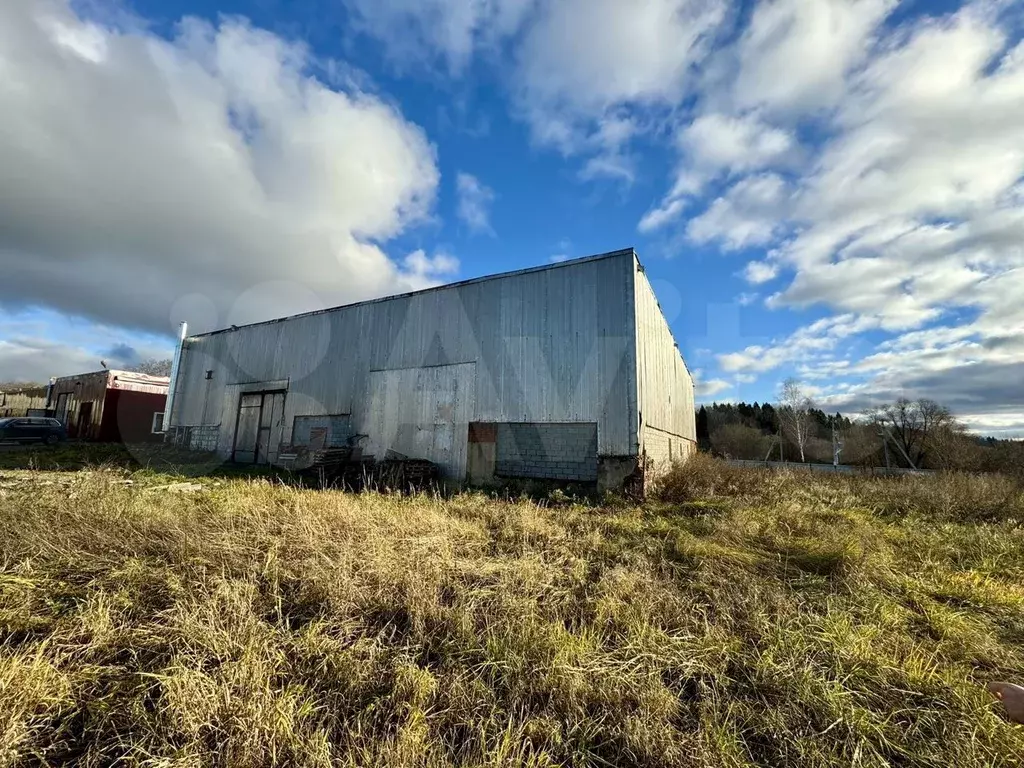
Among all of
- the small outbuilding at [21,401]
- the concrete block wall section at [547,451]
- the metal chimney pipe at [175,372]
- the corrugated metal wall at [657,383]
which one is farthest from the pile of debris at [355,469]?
the small outbuilding at [21,401]

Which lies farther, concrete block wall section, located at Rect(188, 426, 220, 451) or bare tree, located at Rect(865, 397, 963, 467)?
bare tree, located at Rect(865, 397, 963, 467)

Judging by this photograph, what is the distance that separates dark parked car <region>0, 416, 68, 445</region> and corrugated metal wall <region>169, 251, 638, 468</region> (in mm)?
10926

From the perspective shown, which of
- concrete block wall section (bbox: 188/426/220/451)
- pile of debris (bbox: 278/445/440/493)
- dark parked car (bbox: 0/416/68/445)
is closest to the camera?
pile of debris (bbox: 278/445/440/493)

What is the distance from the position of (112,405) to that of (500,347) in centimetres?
2447

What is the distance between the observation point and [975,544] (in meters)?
6.61

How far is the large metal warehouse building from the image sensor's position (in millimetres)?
10945

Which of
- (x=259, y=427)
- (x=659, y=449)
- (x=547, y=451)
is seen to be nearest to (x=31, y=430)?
(x=259, y=427)

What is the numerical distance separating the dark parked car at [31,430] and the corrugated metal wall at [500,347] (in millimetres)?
10926

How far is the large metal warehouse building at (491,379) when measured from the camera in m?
10.9

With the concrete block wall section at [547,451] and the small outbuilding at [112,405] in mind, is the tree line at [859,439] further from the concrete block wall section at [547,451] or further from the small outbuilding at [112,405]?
the small outbuilding at [112,405]

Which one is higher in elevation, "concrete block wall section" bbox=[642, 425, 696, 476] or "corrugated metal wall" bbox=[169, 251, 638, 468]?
"corrugated metal wall" bbox=[169, 251, 638, 468]

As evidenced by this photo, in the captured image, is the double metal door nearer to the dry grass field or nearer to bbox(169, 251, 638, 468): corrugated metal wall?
bbox(169, 251, 638, 468): corrugated metal wall

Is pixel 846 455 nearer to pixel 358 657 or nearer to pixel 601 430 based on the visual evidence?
pixel 601 430

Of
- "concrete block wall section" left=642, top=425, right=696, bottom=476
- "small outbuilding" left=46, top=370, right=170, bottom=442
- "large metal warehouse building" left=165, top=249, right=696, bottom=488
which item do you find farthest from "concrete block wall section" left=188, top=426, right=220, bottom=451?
"concrete block wall section" left=642, top=425, right=696, bottom=476
